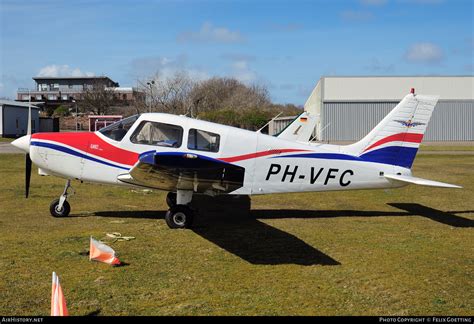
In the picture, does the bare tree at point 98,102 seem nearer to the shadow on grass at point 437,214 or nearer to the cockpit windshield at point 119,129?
the shadow on grass at point 437,214

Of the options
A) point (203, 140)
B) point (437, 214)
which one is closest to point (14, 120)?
point (203, 140)

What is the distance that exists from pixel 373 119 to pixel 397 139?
4046 cm

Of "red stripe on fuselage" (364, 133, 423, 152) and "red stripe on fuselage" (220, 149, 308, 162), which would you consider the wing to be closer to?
"red stripe on fuselage" (220, 149, 308, 162)

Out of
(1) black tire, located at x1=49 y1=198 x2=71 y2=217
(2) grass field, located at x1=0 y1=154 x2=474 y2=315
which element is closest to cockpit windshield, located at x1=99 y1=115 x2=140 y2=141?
(2) grass field, located at x1=0 y1=154 x2=474 y2=315

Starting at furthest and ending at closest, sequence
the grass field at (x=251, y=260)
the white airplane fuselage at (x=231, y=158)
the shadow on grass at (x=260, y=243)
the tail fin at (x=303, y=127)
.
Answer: the tail fin at (x=303, y=127)
the white airplane fuselage at (x=231, y=158)
the shadow on grass at (x=260, y=243)
the grass field at (x=251, y=260)

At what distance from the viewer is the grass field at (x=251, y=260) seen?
17.9 feet

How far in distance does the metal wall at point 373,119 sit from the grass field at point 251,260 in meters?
37.4

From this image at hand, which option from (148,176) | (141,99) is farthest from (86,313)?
(141,99)

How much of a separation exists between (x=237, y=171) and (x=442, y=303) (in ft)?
11.5

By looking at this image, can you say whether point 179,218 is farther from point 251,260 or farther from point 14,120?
point 14,120

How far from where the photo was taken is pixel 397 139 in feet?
34.1

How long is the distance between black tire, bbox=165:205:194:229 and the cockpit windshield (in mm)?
1790

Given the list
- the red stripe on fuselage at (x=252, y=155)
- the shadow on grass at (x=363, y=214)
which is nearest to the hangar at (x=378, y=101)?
the shadow on grass at (x=363, y=214)

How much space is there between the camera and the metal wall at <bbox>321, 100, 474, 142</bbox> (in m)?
49.3
